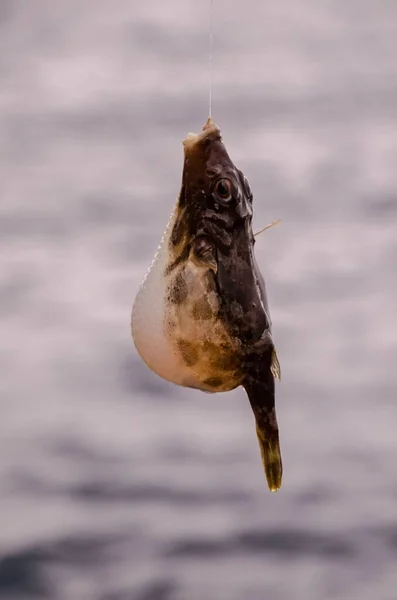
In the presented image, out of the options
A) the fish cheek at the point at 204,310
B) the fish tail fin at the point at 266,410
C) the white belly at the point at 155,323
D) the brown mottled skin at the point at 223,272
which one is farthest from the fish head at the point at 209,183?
the fish tail fin at the point at 266,410

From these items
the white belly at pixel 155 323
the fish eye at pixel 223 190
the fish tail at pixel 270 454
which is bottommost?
the fish tail at pixel 270 454

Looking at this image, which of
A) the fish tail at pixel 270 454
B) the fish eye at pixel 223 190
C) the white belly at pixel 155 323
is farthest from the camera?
the fish tail at pixel 270 454

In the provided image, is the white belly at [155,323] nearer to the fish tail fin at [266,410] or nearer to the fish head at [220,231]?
the fish head at [220,231]

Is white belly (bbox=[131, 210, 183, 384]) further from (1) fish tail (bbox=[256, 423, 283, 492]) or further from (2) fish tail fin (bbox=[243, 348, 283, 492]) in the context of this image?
(1) fish tail (bbox=[256, 423, 283, 492])

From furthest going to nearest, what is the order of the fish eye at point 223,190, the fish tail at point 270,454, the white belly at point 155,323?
1. the fish tail at point 270,454
2. the fish eye at point 223,190
3. the white belly at point 155,323

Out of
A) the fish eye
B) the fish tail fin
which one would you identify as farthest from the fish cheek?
the fish eye

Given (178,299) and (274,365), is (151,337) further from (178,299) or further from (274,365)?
(274,365)

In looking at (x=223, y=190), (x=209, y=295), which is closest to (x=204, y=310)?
(x=209, y=295)

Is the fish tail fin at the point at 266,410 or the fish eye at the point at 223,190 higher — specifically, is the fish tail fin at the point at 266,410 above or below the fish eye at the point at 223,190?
below

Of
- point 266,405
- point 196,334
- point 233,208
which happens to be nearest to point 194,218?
point 233,208
